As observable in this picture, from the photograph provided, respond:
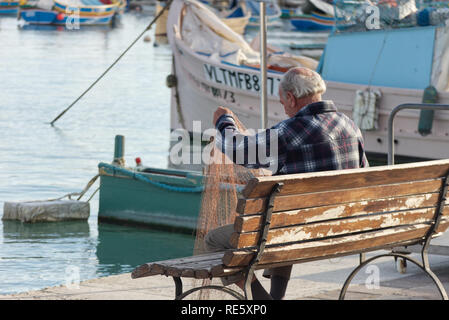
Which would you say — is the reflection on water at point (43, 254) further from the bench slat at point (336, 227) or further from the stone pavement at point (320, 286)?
the bench slat at point (336, 227)

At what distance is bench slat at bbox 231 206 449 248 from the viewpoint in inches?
164

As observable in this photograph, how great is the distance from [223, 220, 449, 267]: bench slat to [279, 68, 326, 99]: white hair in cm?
70

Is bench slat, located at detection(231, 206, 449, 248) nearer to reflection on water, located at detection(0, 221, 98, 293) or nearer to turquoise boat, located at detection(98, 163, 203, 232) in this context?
reflection on water, located at detection(0, 221, 98, 293)

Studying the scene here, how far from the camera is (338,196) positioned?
436cm

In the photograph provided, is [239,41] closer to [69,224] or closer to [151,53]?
[69,224]

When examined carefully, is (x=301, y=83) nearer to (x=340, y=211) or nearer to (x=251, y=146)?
(x=251, y=146)

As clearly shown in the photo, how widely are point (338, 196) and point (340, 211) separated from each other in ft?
0.31

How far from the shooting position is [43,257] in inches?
433

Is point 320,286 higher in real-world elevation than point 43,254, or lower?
higher

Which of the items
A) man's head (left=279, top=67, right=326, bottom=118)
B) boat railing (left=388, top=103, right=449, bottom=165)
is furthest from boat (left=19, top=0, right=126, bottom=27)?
man's head (left=279, top=67, right=326, bottom=118)

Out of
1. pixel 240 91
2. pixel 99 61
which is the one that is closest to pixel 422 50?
pixel 240 91

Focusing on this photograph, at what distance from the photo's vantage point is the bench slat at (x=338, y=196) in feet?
13.4

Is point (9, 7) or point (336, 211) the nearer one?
point (336, 211)

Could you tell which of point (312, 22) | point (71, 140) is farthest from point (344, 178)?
point (312, 22)
